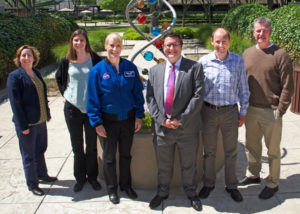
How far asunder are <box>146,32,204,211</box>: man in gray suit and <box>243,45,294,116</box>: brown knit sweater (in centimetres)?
66

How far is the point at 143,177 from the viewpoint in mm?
3957

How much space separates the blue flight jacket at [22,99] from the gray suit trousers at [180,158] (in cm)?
139

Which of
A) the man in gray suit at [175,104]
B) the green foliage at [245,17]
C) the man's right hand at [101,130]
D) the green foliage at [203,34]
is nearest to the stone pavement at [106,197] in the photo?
the man in gray suit at [175,104]

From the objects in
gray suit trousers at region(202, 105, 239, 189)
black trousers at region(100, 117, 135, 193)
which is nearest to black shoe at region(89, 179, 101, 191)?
black trousers at region(100, 117, 135, 193)

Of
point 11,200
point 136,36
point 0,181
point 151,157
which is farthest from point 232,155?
point 136,36

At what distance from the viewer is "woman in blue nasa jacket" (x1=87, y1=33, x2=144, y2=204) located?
11.1 ft

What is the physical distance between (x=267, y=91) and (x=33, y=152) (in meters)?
2.65

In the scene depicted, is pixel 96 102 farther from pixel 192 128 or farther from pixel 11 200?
pixel 11 200

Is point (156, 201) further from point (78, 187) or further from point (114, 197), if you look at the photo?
point (78, 187)

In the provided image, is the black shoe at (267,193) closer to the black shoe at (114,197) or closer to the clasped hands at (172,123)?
the clasped hands at (172,123)

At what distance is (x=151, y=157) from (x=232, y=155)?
2.97ft

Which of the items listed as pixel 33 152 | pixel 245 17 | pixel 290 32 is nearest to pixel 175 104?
pixel 33 152

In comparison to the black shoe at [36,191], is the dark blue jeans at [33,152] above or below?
above

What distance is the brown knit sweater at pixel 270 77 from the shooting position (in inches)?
135
